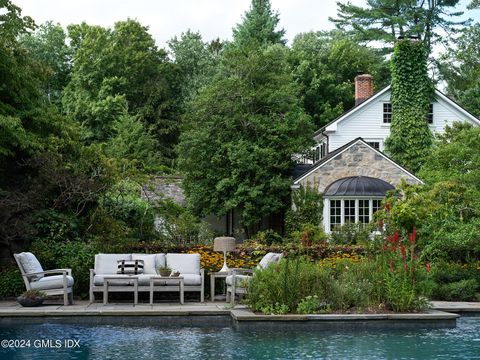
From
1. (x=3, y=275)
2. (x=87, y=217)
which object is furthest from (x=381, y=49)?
(x=3, y=275)

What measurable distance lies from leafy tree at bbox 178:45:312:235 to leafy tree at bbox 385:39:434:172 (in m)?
5.37

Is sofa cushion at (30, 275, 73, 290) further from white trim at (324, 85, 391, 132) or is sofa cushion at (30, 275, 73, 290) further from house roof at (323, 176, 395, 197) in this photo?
white trim at (324, 85, 391, 132)

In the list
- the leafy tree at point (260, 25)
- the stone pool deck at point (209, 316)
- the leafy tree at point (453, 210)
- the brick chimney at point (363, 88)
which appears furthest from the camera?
the leafy tree at point (260, 25)

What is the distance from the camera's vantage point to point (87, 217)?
63.7 feet

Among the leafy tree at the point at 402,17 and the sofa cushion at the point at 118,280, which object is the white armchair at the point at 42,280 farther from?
the leafy tree at the point at 402,17

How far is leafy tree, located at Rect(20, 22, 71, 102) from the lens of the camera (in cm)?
5106

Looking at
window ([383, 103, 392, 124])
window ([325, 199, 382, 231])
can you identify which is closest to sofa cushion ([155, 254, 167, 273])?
window ([325, 199, 382, 231])

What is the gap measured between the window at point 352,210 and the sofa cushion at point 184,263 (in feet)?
44.1

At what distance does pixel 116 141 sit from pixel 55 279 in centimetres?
2763

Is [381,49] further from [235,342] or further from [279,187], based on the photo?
[235,342]

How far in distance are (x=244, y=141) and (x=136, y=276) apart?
16420 millimetres

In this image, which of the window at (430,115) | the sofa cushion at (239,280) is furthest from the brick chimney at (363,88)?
the sofa cushion at (239,280)

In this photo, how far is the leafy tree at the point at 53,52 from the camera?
168 feet

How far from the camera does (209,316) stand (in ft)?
45.0
